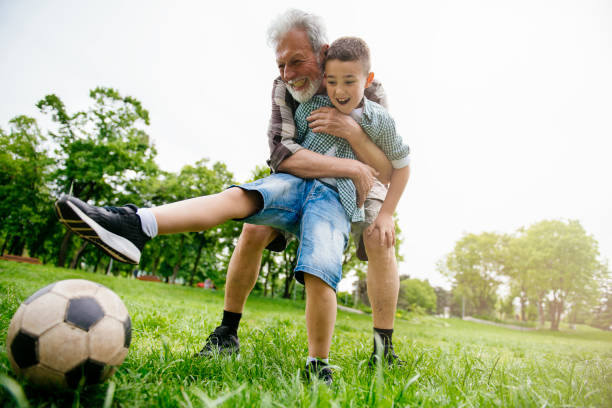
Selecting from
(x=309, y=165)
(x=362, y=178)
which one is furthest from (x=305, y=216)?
(x=362, y=178)

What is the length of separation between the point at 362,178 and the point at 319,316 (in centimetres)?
105

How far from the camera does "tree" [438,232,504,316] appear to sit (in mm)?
43562

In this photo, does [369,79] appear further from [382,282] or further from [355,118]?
[382,282]

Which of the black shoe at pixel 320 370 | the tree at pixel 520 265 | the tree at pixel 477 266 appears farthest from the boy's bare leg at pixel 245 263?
the tree at pixel 477 266

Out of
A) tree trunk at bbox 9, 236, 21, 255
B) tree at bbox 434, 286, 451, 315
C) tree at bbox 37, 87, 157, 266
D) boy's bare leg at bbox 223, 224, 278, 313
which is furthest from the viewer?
tree at bbox 434, 286, 451, 315

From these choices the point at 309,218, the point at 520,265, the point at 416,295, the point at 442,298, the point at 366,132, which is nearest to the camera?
the point at 309,218

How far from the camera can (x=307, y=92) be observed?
2.62 meters

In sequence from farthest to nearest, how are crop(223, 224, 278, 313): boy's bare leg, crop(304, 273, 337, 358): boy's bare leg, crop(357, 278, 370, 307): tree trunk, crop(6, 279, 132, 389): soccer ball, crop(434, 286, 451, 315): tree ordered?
crop(434, 286, 451, 315): tree, crop(357, 278, 370, 307): tree trunk, crop(223, 224, 278, 313): boy's bare leg, crop(304, 273, 337, 358): boy's bare leg, crop(6, 279, 132, 389): soccer ball

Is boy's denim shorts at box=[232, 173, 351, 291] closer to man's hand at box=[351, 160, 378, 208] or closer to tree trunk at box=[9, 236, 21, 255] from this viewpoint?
man's hand at box=[351, 160, 378, 208]

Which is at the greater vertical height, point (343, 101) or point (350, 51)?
point (350, 51)

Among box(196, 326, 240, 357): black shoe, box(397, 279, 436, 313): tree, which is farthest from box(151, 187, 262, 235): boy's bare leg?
box(397, 279, 436, 313): tree

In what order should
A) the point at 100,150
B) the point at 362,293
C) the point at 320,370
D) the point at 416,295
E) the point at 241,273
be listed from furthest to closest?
the point at 416,295, the point at 362,293, the point at 100,150, the point at 241,273, the point at 320,370

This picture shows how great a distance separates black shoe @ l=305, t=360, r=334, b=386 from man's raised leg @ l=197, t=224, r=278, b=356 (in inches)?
35.3

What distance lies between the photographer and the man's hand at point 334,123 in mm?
2518
